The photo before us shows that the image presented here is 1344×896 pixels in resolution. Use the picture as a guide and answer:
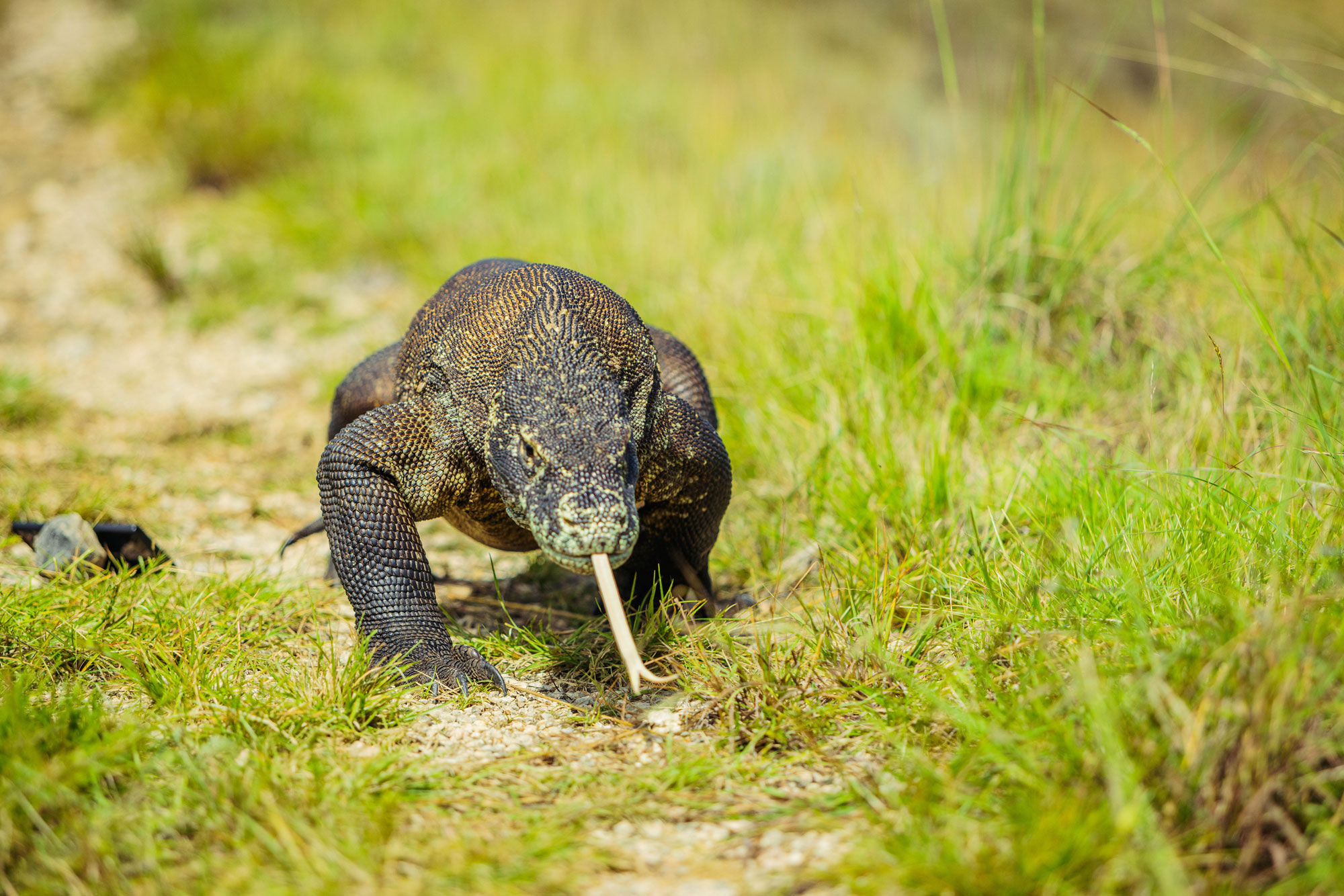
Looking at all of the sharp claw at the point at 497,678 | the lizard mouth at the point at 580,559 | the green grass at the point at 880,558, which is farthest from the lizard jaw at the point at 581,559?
the sharp claw at the point at 497,678

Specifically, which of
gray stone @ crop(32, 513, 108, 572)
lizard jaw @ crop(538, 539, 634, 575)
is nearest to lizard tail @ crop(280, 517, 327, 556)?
gray stone @ crop(32, 513, 108, 572)

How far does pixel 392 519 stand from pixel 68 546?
1258 millimetres

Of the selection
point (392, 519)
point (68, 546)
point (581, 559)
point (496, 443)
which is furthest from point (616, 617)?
point (68, 546)

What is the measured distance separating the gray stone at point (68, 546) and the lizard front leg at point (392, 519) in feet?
3.20

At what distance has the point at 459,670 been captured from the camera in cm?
256

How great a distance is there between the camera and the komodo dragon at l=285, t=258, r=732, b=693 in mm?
2324

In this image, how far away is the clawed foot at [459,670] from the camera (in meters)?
2.51

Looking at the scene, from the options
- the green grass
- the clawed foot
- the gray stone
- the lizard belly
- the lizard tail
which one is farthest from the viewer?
the lizard tail

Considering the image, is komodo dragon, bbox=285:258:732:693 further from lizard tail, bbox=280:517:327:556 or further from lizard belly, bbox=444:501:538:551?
lizard tail, bbox=280:517:327:556

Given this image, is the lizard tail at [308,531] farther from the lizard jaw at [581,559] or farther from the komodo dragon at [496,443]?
the lizard jaw at [581,559]

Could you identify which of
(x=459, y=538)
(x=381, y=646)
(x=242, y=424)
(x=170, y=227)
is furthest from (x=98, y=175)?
(x=381, y=646)

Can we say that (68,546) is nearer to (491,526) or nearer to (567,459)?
(491,526)

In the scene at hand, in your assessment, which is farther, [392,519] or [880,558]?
[880,558]

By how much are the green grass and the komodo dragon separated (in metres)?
0.27
